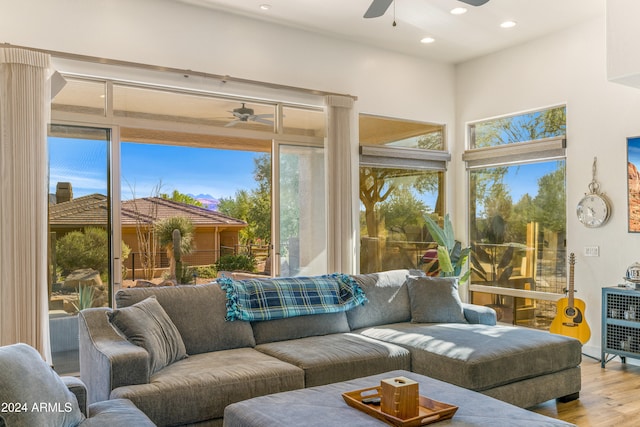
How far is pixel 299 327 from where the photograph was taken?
3.91 meters

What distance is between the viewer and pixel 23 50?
3961 mm

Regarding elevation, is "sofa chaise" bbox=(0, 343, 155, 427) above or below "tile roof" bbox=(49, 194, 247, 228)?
below

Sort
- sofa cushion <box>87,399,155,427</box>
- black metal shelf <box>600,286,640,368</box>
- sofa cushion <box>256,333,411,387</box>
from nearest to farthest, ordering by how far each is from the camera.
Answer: sofa cushion <box>87,399,155,427</box>, sofa cushion <box>256,333,411,387</box>, black metal shelf <box>600,286,640,368</box>

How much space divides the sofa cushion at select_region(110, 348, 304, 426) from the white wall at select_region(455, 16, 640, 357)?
140 inches

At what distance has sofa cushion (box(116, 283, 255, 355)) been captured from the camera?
343cm

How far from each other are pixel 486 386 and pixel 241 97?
353 cm

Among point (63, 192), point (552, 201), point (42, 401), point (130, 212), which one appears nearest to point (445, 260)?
point (552, 201)

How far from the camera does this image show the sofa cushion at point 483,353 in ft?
10.9

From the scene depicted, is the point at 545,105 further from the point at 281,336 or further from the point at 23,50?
the point at 23,50

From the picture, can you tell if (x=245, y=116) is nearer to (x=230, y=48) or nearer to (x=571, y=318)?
(x=230, y=48)

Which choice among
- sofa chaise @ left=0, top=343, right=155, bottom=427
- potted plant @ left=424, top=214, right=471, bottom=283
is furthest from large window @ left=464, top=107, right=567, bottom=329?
sofa chaise @ left=0, top=343, right=155, bottom=427

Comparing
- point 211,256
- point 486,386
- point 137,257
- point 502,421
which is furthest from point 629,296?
point 137,257

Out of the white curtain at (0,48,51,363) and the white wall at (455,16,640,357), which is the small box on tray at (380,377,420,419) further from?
the white wall at (455,16,640,357)

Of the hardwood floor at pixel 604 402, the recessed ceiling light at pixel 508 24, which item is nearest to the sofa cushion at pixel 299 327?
the hardwood floor at pixel 604 402
